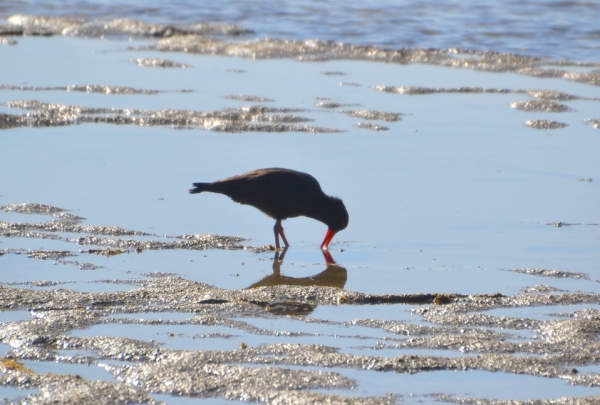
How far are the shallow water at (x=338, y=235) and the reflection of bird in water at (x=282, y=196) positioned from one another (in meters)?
0.18

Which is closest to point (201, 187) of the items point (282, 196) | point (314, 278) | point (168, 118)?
point (282, 196)

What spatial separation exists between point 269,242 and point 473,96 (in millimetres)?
5745

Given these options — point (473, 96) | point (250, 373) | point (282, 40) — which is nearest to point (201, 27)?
point (282, 40)

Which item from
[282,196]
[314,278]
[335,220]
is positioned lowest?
[314,278]

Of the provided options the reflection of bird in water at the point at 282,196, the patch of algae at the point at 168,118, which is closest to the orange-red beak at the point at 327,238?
A: the reflection of bird in water at the point at 282,196

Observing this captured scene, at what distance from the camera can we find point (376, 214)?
6594 mm

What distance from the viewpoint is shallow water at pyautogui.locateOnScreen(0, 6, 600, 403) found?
393 cm

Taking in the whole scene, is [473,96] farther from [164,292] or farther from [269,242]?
[164,292]

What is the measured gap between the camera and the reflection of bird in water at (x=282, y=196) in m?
6.17

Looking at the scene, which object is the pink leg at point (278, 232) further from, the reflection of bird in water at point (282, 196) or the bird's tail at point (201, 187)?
the bird's tail at point (201, 187)

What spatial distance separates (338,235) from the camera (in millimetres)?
6324

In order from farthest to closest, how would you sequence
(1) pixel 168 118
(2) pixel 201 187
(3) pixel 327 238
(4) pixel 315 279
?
(1) pixel 168 118 → (2) pixel 201 187 → (3) pixel 327 238 → (4) pixel 315 279

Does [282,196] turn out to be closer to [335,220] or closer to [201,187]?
[335,220]

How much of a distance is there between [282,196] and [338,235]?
0.47 meters
